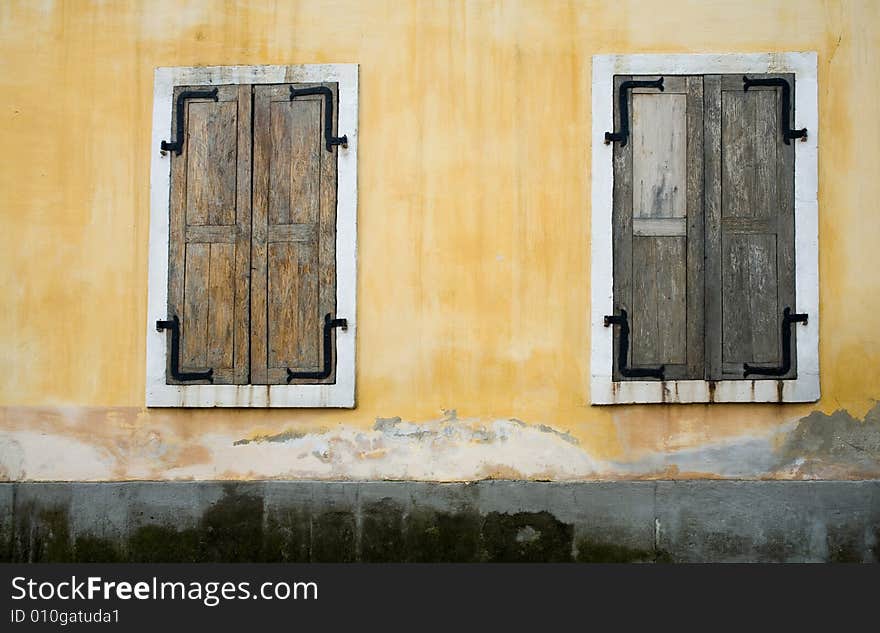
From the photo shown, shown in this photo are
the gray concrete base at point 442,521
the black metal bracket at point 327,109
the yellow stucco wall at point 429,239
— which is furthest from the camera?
the black metal bracket at point 327,109

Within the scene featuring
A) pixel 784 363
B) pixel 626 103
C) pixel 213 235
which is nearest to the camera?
pixel 784 363

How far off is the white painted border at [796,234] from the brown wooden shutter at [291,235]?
1.59m

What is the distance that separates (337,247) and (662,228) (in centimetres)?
195

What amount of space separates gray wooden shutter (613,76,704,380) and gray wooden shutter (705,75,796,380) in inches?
3.3

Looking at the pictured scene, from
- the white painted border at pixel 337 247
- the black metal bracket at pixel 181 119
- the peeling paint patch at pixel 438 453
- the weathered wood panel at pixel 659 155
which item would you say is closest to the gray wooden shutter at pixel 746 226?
the weathered wood panel at pixel 659 155

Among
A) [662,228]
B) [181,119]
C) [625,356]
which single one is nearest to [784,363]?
[625,356]

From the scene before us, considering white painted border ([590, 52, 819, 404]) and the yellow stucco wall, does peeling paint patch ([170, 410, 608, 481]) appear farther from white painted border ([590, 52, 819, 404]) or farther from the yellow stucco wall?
white painted border ([590, 52, 819, 404])

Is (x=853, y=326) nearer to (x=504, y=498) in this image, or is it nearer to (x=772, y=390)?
(x=772, y=390)

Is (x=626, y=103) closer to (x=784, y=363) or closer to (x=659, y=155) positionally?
(x=659, y=155)

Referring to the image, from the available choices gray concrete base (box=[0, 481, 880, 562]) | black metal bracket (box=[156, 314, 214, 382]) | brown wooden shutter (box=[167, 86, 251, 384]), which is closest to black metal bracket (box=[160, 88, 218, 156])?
brown wooden shutter (box=[167, 86, 251, 384])

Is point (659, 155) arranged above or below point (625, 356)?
above

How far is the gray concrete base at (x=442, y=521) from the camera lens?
289 inches

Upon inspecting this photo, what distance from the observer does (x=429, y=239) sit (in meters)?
7.54

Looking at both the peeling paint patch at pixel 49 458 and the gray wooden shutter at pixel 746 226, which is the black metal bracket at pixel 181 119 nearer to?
the peeling paint patch at pixel 49 458
